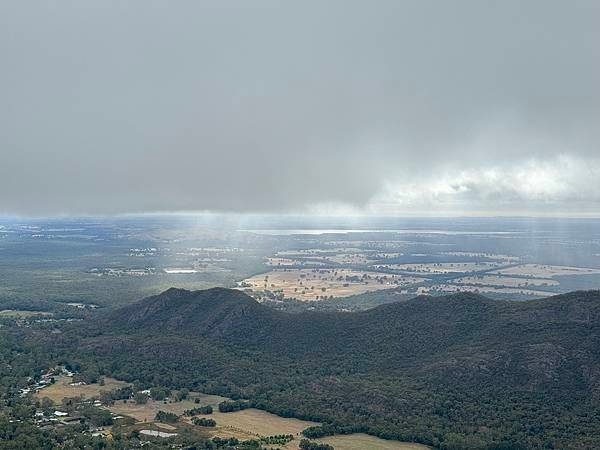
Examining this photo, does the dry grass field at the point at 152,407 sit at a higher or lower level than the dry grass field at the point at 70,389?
lower

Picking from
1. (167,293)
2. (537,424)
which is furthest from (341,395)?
(167,293)

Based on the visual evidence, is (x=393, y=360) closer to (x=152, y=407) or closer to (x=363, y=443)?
(x=363, y=443)

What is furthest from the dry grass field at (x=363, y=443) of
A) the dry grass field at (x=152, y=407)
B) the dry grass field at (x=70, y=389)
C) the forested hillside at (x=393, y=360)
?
the dry grass field at (x=70, y=389)

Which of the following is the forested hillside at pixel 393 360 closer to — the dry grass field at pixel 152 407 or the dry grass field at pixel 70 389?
the dry grass field at pixel 70 389

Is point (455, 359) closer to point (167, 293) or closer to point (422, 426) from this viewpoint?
point (422, 426)

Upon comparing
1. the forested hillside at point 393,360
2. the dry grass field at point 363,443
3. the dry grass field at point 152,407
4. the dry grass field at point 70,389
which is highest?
the forested hillside at point 393,360

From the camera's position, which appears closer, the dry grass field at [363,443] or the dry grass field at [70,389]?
the dry grass field at [363,443]

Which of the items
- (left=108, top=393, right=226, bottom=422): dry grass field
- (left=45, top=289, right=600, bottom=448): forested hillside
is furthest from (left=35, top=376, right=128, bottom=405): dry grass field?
(left=108, top=393, right=226, bottom=422): dry grass field
